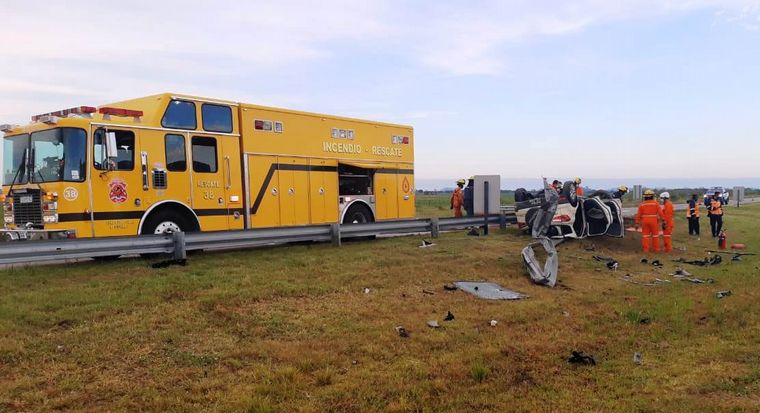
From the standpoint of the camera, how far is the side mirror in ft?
30.1

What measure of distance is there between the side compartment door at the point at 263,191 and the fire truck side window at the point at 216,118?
82cm

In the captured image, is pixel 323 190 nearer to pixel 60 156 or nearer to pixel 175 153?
pixel 175 153

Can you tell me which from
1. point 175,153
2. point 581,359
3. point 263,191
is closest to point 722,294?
point 581,359

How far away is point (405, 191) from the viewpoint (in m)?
15.7

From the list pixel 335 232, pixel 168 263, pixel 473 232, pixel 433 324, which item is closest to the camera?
pixel 433 324

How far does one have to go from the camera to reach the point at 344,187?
14.0 metres

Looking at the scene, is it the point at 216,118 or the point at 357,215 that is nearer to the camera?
the point at 216,118

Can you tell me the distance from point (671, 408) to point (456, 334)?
8.00 ft

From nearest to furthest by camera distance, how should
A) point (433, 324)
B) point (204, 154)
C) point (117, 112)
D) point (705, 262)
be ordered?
point (433, 324) < point (117, 112) < point (204, 154) < point (705, 262)

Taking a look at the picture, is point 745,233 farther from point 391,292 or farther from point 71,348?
point 71,348

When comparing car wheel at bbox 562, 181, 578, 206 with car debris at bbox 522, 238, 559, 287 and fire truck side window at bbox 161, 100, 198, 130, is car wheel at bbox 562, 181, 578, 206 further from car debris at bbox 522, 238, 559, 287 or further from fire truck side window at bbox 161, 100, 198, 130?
fire truck side window at bbox 161, 100, 198, 130

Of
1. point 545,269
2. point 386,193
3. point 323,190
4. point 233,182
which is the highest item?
point 233,182

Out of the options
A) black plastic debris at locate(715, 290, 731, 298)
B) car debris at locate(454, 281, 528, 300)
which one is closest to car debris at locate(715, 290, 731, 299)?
black plastic debris at locate(715, 290, 731, 298)

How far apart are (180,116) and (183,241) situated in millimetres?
2643
